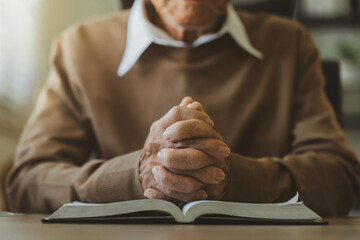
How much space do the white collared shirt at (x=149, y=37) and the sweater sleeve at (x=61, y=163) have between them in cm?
16

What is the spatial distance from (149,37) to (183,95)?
0.17 meters

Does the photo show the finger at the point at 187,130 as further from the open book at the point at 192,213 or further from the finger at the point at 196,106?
the open book at the point at 192,213

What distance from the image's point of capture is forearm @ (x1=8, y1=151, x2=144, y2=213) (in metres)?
0.76

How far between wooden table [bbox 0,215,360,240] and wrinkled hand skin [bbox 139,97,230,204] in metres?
0.15

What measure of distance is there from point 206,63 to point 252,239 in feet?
2.34

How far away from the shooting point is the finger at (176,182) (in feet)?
2.19

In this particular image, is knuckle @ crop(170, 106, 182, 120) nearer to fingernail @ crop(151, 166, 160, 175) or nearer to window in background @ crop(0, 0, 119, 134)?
fingernail @ crop(151, 166, 160, 175)

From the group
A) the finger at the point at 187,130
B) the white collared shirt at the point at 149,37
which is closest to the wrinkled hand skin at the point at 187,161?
the finger at the point at 187,130

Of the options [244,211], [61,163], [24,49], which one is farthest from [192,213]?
[24,49]

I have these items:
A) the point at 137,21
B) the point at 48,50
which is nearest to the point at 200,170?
the point at 137,21

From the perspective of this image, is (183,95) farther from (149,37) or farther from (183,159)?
(183,159)

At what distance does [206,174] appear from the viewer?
678 mm

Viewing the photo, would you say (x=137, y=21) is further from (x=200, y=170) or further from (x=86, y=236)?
(x=86, y=236)

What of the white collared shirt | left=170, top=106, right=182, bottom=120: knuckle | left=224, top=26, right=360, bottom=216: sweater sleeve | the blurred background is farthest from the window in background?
left=170, top=106, right=182, bottom=120: knuckle
